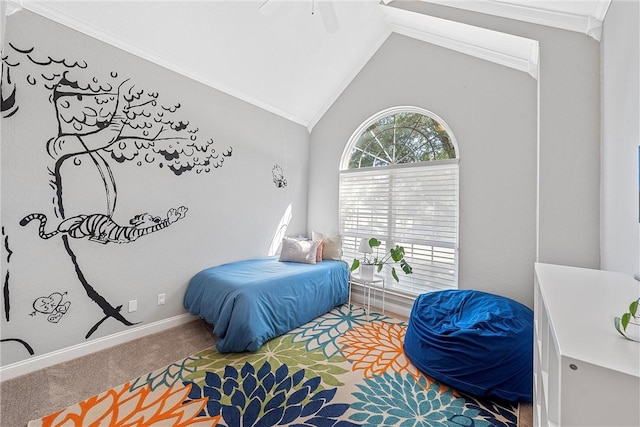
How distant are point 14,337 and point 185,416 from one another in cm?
148

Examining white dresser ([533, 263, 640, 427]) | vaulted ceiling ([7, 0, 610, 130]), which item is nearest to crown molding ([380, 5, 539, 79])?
vaulted ceiling ([7, 0, 610, 130])

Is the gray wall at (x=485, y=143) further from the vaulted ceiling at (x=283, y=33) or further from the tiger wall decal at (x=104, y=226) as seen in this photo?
the tiger wall decal at (x=104, y=226)

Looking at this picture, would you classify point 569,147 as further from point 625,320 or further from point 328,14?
point 328,14

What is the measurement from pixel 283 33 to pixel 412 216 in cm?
256

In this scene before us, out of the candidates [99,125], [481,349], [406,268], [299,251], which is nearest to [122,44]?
[99,125]

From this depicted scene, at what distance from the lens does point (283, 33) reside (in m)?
2.86

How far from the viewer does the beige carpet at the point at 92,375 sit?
1.63 metres

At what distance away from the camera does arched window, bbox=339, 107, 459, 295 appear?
2.96 meters

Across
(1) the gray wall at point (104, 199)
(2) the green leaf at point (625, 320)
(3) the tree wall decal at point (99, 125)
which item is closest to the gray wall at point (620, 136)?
(2) the green leaf at point (625, 320)

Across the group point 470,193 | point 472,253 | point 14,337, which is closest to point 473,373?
point 472,253

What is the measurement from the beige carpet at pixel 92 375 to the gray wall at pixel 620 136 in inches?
47.1

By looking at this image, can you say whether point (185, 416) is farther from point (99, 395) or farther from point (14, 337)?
point (14, 337)

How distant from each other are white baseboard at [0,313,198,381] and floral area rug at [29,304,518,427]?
0.66m

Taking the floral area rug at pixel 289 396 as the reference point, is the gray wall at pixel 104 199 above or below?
above
